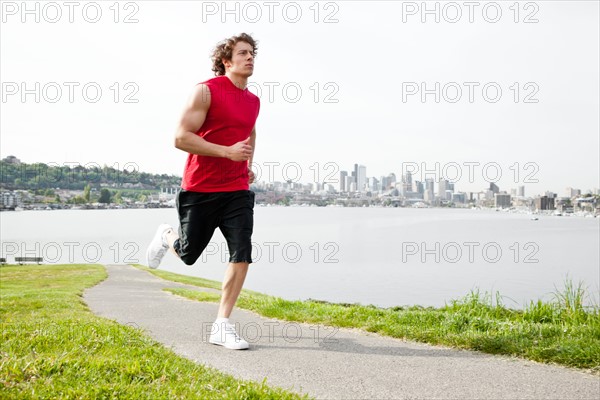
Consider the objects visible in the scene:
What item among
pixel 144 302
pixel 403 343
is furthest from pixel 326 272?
pixel 403 343

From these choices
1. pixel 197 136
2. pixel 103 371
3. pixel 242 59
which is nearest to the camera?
pixel 103 371

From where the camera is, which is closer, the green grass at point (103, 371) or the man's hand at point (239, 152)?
the green grass at point (103, 371)

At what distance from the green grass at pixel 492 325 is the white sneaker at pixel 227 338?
1.49 metres

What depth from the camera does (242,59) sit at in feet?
16.9

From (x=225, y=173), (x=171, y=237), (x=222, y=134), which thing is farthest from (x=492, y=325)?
(x=171, y=237)

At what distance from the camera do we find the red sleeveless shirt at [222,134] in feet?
16.8

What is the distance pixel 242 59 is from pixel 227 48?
19 cm

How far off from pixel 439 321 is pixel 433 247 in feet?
233

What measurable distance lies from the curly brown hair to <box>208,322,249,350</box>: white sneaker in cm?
240

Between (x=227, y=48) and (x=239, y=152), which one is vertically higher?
(x=227, y=48)

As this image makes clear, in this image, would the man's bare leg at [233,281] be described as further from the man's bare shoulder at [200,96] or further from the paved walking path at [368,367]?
the man's bare shoulder at [200,96]

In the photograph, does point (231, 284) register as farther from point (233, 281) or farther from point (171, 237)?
point (171, 237)

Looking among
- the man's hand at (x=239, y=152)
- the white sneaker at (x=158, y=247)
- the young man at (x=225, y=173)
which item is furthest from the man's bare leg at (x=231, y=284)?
the white sneaker at (x=158, y=247)

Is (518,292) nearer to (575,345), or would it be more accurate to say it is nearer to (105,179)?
(575,345)
